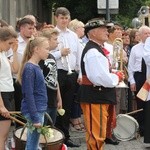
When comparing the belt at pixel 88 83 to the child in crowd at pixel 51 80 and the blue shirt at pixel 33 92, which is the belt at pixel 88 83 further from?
the blue shirt at pixel 33 92

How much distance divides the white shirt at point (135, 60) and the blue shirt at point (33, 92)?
323cm

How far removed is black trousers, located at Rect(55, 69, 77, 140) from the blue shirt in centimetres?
198

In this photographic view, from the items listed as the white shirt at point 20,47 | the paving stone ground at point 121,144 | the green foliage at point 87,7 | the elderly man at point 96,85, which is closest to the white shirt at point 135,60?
the paving stone ground at point 121,144

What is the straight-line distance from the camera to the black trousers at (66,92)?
759 cm

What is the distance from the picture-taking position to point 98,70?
5852 mm

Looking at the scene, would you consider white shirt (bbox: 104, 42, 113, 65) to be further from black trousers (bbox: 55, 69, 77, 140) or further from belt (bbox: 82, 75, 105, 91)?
belt (bbox: 82, 75, 105, 91)

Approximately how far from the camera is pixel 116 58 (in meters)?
8.22

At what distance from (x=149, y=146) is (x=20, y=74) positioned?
9.19 feet

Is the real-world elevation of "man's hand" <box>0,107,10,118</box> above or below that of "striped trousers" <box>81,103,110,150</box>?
above

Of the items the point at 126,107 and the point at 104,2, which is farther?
the point at 104,2

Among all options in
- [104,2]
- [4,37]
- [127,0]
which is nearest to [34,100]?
[4,37]

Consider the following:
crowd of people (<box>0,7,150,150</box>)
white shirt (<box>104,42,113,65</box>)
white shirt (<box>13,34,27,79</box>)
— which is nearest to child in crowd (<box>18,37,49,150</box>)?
crowd of people (<box>0,7,150,150</box>)

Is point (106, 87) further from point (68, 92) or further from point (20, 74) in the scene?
point (68, 92)

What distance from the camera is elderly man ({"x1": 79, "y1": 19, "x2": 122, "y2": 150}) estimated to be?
5891mm
